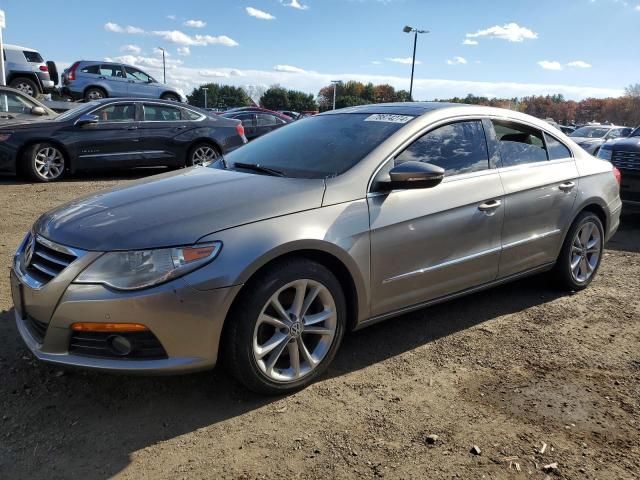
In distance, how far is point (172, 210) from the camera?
2863mm

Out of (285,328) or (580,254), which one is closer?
(285,328)

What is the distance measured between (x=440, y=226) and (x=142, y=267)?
6.00 ft

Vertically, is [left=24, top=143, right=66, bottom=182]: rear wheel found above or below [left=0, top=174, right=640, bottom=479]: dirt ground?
above

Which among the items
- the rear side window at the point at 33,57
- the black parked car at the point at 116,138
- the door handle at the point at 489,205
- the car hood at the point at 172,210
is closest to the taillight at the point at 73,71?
the rear side window at the point at 33,57

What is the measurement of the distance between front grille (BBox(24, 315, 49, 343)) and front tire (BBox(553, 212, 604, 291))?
3.79 metres

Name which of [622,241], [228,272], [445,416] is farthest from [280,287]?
[622,241]

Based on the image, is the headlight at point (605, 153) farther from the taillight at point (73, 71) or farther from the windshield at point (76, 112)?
the taillight at point (73, 71)

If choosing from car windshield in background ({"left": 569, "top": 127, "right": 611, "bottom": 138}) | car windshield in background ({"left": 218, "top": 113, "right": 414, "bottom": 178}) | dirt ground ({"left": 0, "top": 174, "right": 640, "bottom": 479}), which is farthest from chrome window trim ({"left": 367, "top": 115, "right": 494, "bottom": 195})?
car windshield in background ({"left": 569, "top": 127, "right": 611, "bottom": 138})

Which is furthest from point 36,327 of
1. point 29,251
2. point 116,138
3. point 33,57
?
point 33,57

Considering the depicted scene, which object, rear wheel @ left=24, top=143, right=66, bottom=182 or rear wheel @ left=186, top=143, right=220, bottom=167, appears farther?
rear wheel @ left=186, top=143, right=220, bottom=167

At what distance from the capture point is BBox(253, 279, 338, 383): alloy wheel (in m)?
2.85

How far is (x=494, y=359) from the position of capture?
3502 mm

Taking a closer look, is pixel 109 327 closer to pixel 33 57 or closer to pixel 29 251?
pixel 29 251

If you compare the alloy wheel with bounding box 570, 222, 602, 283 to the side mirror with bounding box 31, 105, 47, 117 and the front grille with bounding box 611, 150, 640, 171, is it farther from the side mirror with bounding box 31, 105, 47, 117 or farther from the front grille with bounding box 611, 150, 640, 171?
the side mirror with bounding box 31, 105, 47, 117
